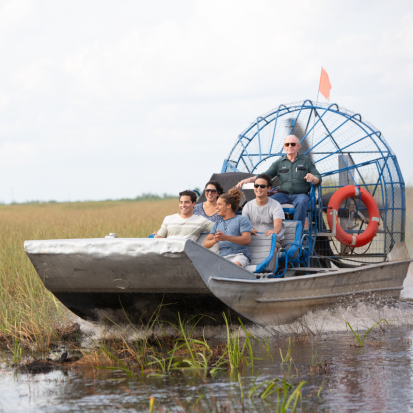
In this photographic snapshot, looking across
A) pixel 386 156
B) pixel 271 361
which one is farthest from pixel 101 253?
pixel 386 156

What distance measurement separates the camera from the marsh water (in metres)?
4.41

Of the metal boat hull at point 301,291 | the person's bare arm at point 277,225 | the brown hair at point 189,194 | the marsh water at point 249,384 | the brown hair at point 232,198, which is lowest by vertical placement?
the marsh water at point 249,384

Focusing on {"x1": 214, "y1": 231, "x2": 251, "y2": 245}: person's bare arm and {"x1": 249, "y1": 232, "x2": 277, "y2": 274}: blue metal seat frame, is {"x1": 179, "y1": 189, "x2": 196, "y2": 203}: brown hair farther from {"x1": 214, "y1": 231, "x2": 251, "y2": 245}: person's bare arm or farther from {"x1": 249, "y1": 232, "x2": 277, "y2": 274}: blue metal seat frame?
{"x1": 249, "y1": 232, "x2": 277, "y2": 274}: blue metal seat frame

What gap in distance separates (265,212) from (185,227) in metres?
1.16

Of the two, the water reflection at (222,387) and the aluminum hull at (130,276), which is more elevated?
the aluminum hull at (130,276)

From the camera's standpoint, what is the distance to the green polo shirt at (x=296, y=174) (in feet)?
29.1

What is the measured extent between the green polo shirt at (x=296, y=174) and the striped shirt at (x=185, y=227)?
1918 millimetres

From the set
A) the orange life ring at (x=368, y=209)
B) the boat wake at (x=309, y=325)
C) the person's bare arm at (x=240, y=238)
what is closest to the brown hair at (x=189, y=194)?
the person's bare arm at (x=240, y=238)

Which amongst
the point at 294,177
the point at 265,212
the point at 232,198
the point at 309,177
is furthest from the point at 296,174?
the point at 232,198

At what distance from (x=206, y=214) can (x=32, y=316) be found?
2.61 m

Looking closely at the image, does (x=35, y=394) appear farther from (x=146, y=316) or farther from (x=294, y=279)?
(x=294, y=279)

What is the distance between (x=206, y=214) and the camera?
8.17m

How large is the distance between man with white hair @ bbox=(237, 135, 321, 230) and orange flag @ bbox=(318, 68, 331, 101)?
2.66m

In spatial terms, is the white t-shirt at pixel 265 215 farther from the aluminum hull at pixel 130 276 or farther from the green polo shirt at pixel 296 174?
the aluminum hull at pixel 130 276
